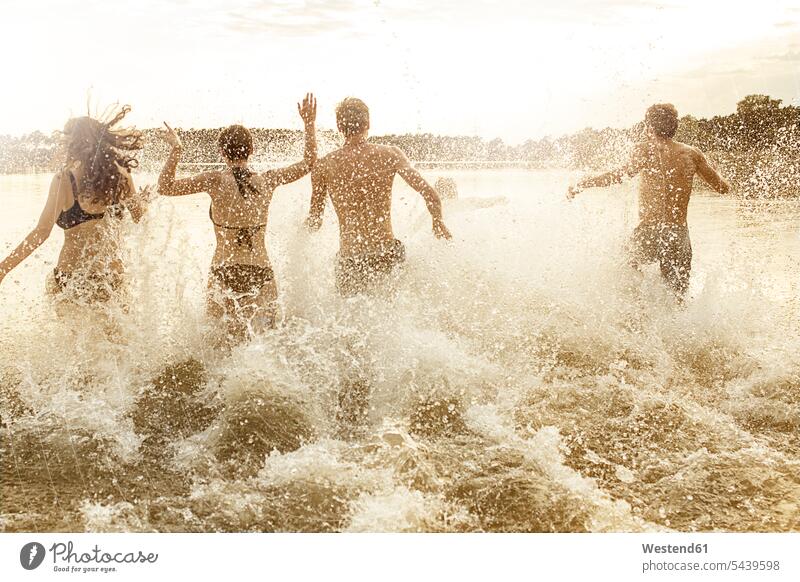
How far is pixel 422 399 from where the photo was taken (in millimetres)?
4402

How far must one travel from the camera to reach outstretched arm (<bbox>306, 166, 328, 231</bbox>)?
15.5 ft

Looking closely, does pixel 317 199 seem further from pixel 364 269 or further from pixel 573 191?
pixel 573 191

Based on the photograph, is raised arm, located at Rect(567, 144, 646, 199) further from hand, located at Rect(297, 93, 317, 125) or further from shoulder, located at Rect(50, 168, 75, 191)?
shoulder, located at Rect(50, 168, 75, 191)

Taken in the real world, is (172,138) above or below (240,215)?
above

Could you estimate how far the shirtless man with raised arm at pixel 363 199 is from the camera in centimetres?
473

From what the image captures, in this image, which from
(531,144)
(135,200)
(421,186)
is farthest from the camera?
(531,144)

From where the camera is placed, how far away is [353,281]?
4812mm

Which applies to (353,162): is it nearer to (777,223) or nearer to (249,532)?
(249,532)

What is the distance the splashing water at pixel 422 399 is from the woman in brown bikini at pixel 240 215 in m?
0.27
